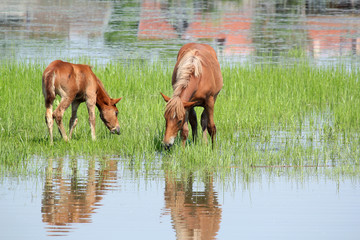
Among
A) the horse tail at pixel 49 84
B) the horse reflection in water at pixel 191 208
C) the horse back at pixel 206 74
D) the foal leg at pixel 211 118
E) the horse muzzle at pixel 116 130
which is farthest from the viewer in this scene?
the horse muzzle at pixel 116 130

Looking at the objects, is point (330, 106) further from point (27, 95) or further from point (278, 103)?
point (27, 95)

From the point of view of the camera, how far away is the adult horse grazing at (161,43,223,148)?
29.7ft

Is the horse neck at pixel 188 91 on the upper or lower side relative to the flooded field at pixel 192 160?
upper

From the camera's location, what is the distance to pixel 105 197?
7391 millimetres

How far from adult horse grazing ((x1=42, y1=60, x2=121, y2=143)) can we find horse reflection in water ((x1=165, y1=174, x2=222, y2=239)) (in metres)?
2.92

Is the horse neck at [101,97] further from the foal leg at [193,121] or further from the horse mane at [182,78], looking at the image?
the horse mane at [182,78]

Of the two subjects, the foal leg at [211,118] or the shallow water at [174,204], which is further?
the foal leg at [211,118]

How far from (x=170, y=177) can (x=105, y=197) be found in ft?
3.82

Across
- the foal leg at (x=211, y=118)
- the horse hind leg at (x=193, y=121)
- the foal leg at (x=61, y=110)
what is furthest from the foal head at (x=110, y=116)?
the foal leg at (x=211, y=118)

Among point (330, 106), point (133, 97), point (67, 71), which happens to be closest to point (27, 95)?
point (133, 97)

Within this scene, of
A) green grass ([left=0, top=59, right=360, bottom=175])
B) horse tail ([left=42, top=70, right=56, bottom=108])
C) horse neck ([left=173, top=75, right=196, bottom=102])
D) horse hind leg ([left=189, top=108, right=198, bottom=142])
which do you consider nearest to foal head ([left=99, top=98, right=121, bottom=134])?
green grass ([left=0, top=59, right=360, bottom=175])

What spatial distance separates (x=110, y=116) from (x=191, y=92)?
2.25 meters

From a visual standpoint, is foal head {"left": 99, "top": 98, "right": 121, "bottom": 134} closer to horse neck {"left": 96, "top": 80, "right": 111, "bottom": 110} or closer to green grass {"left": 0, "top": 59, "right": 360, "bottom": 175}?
horse neck {"left": 96, "top": 80, "right": 111, "bottom": 110}

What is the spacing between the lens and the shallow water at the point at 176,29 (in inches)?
872
